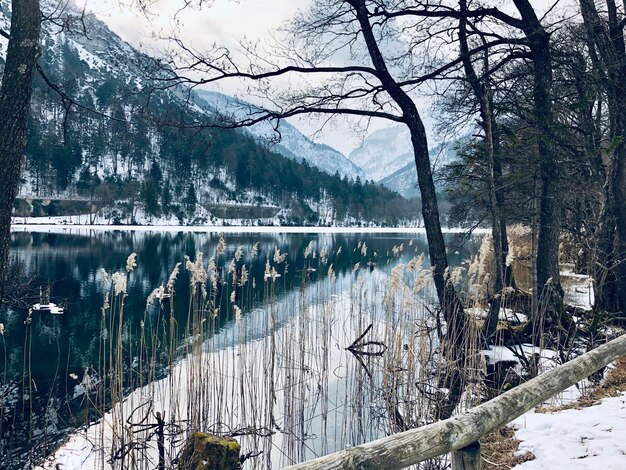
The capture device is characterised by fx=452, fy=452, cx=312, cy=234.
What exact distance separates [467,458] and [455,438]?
21 cm

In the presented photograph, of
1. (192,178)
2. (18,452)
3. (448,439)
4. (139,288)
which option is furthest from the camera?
(192,178)

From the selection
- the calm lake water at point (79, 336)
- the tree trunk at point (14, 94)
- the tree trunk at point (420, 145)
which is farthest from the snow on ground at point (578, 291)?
the tree trunk at point (14, 94)

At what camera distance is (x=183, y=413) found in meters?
6.96

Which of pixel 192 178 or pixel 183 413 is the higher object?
pixel 192 178

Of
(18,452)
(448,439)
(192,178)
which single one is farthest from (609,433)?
(192,178)

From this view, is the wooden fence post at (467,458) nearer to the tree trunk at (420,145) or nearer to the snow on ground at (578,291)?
the tree trunk at (420,145)

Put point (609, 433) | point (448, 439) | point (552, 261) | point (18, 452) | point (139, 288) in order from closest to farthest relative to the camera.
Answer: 1. point (448, 439)
2. point (609, 433)
3. point (18, 452)
4. point (552, 261)
5. point (139, 288)

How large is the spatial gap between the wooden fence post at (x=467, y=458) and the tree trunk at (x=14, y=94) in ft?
14.7

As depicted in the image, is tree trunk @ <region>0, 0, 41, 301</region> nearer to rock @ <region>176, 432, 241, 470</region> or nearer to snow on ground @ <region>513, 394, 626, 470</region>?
rock @ <region>176, 432, 241, 470</region>

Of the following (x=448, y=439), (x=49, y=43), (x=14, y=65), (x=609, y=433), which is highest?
(x=49, y=43)

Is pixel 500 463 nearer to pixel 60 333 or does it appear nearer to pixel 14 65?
pixel 14 65

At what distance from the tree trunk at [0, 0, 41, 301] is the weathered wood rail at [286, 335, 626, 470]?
4.14m

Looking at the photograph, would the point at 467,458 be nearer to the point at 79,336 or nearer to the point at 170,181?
the point at 79,336

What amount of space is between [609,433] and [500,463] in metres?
0.98
